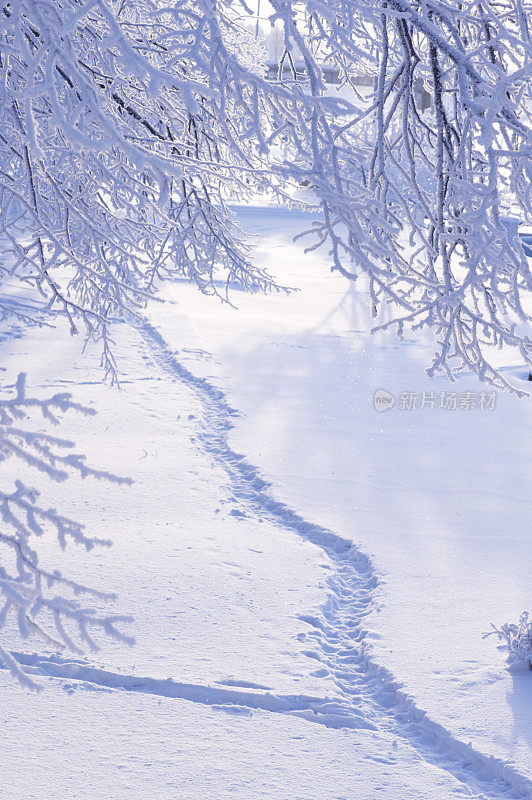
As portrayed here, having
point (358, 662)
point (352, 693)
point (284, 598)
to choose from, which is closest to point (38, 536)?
point (352, 693)

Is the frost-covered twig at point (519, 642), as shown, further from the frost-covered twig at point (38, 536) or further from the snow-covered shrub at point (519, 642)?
the frost-covered twig at point (38, 536)

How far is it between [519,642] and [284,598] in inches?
54.3

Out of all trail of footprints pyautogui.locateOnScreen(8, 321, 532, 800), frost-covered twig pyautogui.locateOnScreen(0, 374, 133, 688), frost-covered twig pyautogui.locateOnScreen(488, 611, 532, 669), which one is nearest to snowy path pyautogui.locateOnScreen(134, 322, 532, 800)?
trail of footprints pyautogui.locateOnScreen(8, 321, 532, 800)

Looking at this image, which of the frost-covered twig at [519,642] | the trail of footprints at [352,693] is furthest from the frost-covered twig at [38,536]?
the frost-covered twig at [519,642]

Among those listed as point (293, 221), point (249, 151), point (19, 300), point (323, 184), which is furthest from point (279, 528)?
point (293, 221)

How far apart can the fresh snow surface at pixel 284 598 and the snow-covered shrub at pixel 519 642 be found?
102 mm

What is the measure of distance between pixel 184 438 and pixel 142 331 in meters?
4.67

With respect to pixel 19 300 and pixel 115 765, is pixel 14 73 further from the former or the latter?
pixel 19 300

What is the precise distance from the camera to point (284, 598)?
4.95m

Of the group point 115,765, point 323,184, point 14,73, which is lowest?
point 115,765

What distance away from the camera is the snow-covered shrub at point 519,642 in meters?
4.22

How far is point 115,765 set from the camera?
3455 millimetres

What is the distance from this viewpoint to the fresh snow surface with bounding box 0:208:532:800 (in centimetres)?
355

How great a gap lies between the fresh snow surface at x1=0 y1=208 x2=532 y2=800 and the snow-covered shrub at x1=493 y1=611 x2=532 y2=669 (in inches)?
4.0
